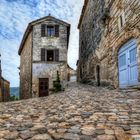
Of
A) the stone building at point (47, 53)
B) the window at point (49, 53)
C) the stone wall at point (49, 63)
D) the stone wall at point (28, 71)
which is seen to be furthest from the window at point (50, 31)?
the stone wall at point (28, 71)

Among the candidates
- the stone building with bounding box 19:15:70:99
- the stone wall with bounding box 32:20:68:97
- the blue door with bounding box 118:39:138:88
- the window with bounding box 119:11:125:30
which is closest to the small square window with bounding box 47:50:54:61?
the stone building with bounding box 19:15:70:99

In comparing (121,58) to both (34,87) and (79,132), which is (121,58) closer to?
(79,132)

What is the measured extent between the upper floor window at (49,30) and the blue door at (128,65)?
9596mm

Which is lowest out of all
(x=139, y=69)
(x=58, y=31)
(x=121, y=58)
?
(x=139, y=69)

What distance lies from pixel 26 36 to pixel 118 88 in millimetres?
14344

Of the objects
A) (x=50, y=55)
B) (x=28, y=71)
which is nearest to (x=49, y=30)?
(x=50, y=55)

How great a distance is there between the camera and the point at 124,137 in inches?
139

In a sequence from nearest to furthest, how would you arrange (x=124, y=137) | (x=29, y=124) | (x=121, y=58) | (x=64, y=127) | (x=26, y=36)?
1. (x=124, y=137)
2. (x=64, y=127)
3. (x=29, y=124)
4. (x=121, y=58)
5. (x=26, y=36)

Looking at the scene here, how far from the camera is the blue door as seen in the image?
996cm

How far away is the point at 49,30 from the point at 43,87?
506cm

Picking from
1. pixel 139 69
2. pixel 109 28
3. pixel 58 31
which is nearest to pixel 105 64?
pixel 109 28

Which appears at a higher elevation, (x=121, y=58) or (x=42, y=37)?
(x=42, y=37)

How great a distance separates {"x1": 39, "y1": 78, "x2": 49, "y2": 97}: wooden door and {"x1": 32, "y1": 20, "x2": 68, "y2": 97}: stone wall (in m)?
0.27

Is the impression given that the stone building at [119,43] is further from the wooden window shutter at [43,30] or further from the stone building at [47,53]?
the wooden window shutter at [43,30]
